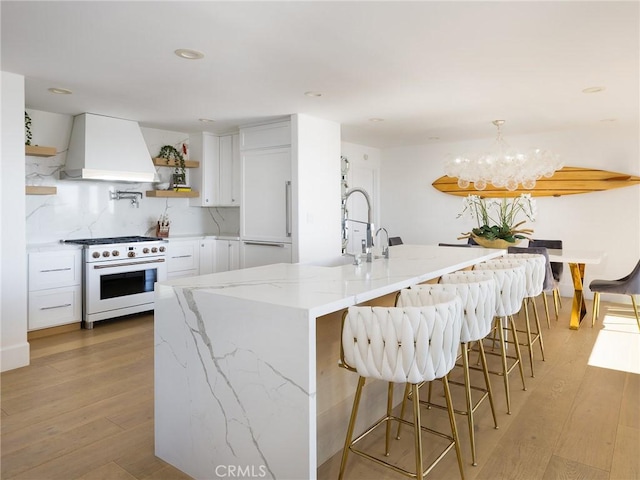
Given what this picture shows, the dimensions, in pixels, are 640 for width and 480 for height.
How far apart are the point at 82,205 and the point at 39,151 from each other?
90 centimetres

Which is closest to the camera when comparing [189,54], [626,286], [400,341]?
[400,341]

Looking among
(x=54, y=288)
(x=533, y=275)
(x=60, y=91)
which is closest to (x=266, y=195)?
(x=60, y=91)

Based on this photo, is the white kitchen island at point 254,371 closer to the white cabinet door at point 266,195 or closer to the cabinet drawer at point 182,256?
the white cabinet door at point 266,195

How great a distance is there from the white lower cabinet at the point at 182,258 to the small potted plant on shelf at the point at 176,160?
0.85m

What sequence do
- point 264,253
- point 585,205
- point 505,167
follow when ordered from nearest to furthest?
point 505,167 < point 264,253 < point 585,205

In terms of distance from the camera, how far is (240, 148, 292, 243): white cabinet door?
517 cm

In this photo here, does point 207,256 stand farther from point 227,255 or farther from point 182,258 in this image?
point 182,258

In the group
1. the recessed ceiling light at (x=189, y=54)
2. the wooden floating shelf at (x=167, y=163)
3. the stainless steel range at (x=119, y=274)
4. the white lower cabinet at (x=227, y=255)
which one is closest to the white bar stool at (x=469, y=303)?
the recessed ceiling light at (x=189, y=54)

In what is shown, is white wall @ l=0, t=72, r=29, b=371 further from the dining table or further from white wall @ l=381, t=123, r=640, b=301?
white wall @ l=381, t=123, r=640, b=301

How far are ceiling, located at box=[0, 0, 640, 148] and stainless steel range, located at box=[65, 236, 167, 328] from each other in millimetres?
1424

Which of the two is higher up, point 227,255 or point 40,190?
point 40,190

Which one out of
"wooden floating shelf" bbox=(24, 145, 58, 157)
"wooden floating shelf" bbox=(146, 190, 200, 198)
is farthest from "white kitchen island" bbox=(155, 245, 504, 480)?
"wooden floating shelf" bbox=(146, 190, 200, 198)

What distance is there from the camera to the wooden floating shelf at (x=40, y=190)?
175 inches

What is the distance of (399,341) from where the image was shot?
5.65 feet
